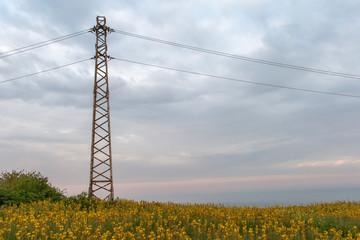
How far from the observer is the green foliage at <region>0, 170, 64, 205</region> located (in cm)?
1886

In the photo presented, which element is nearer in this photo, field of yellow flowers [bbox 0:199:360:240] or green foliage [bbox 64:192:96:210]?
field of yellow flowers [bbox 0:199:360:240]

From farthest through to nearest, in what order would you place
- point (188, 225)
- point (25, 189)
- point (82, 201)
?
point (25, 189) < point (82, 201) < point (188, 225)

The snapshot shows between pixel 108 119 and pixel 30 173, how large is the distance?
7.89 meters

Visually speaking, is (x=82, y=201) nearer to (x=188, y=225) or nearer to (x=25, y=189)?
(x=25, y=189)

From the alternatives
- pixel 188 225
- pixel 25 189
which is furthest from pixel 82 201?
pixel 188 225

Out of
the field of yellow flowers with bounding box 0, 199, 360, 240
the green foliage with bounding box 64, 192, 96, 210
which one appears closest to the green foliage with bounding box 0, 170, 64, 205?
the green foliage with bounding box 64, 192, 96, 210

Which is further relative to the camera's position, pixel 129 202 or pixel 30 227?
pixel 129 202

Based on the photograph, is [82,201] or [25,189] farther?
[25,189]

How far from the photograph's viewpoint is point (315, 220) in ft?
39.6

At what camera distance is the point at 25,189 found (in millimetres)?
21375

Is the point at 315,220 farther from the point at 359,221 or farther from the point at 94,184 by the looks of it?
the point at 94,184

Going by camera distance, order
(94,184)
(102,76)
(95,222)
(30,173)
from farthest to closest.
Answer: (30,173), (102,76), (94,184), (95,222)

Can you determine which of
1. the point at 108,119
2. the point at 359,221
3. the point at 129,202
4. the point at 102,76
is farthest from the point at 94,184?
the point at 359,221

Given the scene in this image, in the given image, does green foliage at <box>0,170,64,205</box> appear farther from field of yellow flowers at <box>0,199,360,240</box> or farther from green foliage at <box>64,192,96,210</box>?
field of yellow flowers at <box>0,199,360,240</box>
